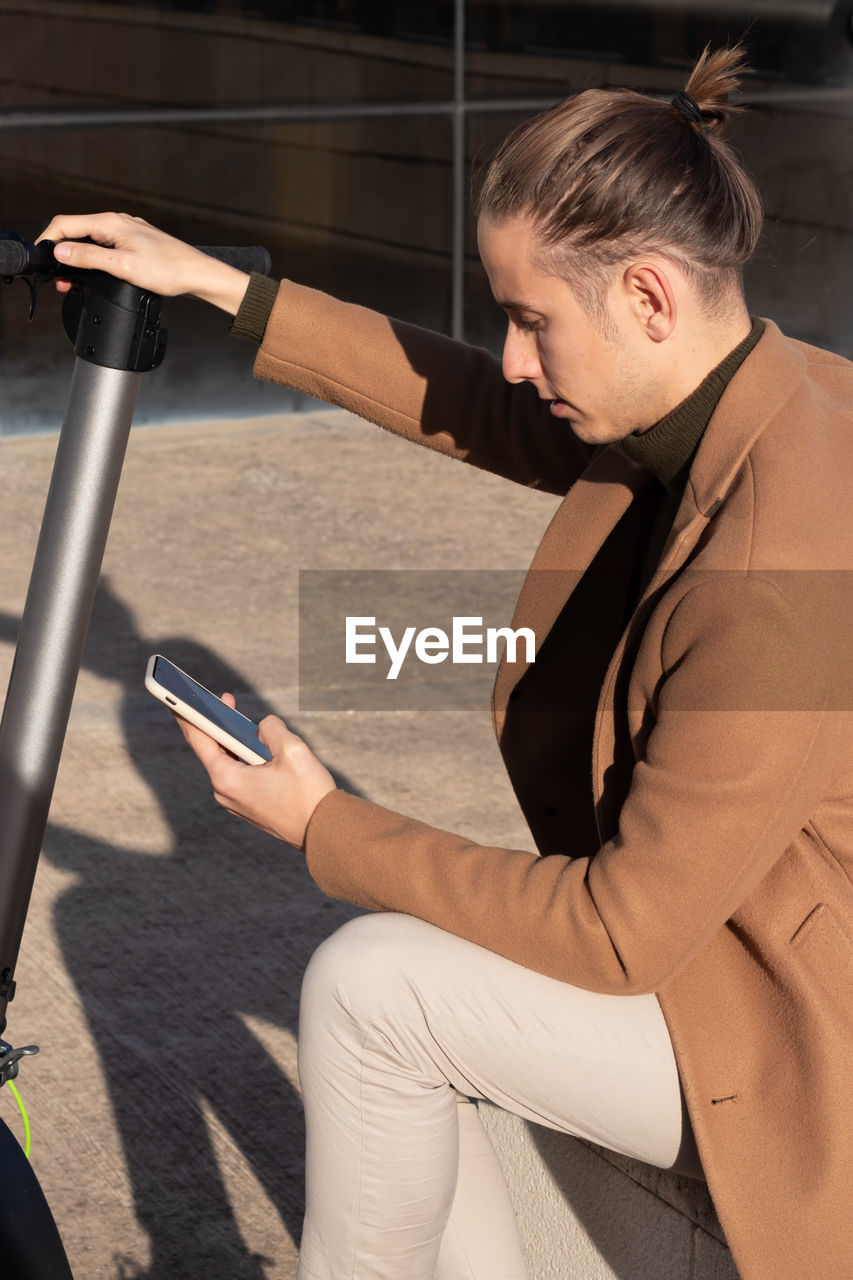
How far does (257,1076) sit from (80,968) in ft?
1.76

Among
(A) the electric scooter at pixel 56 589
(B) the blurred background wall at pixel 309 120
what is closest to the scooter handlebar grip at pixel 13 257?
(A) the electric scooter at pixel 56 589

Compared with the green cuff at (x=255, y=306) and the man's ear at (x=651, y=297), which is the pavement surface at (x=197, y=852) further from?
the man's ear at (x=651, y=297)

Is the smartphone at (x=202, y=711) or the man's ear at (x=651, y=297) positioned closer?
the man's ear at (x=651, y=297)

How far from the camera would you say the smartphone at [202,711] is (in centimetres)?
201

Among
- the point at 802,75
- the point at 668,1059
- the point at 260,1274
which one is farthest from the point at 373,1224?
the point at 802,75

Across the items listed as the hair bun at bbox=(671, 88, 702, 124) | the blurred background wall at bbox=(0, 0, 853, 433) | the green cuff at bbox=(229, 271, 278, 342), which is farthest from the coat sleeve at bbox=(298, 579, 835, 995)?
the blurred background wall at bbox=(0, 0, 853, 433)

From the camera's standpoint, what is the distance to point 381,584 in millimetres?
5949

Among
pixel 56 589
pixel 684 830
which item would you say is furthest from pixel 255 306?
pixel 684 830

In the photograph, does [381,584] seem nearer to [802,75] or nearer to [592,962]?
[592,962]

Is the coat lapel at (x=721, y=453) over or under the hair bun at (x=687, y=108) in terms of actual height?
under

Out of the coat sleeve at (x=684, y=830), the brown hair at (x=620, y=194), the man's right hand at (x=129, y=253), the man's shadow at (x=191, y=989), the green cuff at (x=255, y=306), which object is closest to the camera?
the coat sleeve at (x=684, y=830)

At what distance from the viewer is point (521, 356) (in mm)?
1963

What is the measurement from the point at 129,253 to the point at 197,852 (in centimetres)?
212

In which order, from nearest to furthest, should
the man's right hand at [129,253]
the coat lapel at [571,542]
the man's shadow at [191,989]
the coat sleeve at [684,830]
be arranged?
the coat sleeve at [684,830] < the man's right hand at [129,253] < the coat lapel at [571,542] < the man's shadow at [191,989]
